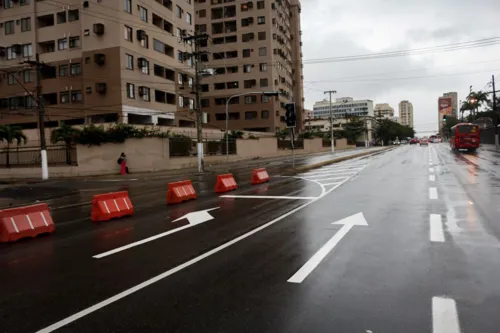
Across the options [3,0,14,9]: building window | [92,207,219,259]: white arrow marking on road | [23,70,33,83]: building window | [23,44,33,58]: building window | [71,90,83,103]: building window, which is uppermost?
[3,0,14,9]: building window

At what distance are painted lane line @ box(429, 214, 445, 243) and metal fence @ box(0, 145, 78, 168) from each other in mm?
28505

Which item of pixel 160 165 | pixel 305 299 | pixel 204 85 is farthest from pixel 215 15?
pixel 305 299

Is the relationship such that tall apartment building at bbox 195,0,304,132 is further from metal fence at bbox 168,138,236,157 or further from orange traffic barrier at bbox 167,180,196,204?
orange traffic barrier at bbox 167,180,196,204

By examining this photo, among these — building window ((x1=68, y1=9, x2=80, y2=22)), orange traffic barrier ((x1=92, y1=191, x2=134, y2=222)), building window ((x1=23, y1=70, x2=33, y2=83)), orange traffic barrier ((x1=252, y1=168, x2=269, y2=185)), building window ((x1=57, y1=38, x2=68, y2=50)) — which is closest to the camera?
orange traffic barrier ((x1=92, y1=191, x2=134, y2=222))

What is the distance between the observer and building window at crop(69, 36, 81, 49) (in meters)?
47.0

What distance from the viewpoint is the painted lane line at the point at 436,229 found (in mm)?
7154

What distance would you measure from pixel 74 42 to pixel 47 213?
1740 inches

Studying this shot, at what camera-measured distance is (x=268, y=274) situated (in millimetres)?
5434

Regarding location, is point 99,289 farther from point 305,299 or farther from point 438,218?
point 438,218

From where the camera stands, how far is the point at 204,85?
83375 millimetres

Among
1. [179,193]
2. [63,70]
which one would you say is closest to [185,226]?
[179,193]

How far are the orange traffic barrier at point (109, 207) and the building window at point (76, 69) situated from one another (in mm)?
40828

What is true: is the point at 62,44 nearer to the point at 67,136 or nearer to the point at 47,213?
the point at 67,136

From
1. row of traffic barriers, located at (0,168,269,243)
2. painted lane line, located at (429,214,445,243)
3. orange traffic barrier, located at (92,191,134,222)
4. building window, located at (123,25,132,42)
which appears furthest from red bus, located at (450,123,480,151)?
orange traffic barrier, located at (92,191,134,222)
